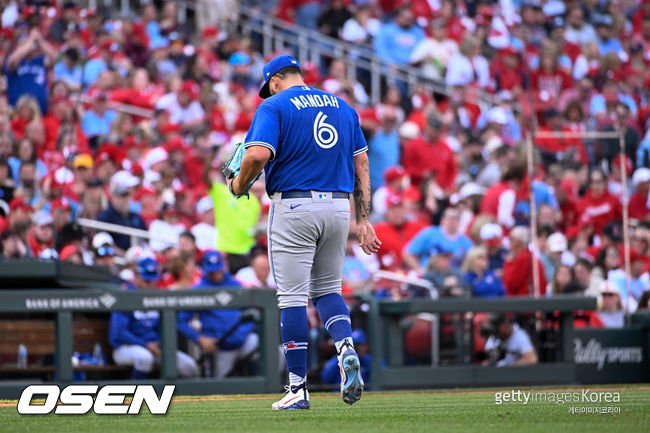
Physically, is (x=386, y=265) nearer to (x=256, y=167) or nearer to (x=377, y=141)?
(x=377, y=141)

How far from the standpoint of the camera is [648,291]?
13.4 metres

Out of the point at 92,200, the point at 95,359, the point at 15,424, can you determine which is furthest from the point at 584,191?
the point at 15,424

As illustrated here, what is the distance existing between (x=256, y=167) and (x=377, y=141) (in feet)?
33.5

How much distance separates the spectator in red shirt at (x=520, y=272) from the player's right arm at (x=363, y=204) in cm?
602

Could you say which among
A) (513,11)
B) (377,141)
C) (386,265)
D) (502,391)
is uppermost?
(513,11)

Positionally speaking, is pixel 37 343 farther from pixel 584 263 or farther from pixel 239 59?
pixel 239 59

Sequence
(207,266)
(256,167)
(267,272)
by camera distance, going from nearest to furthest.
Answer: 1. (256,167)
2. (207,266)
3. (267,272)

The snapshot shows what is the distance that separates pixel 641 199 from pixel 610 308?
4399 mm

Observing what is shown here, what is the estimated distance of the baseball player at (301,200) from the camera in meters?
7.27

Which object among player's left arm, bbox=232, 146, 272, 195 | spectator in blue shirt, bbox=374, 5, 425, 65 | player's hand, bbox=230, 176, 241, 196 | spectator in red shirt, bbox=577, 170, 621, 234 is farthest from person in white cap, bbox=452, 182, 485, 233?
player's left arm, bbox=232, 146, 272, 195

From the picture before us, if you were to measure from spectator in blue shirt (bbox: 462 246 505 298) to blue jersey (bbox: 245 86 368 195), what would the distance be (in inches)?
217

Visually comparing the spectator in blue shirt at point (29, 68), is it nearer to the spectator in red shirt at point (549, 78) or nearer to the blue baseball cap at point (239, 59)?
the blue baseball cap at point (239, 59)

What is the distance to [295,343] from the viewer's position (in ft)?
24.0

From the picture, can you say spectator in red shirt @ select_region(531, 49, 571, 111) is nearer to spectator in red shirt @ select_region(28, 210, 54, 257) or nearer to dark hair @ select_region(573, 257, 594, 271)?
dark hair @ select_region(573, 257, 594, 271)
